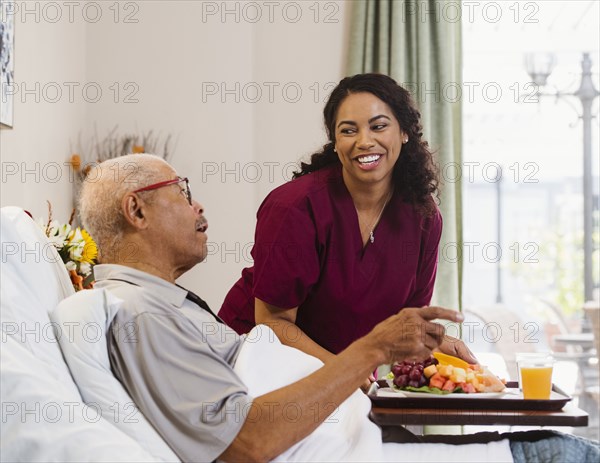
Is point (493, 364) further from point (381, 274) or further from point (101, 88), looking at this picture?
point (101, 88)

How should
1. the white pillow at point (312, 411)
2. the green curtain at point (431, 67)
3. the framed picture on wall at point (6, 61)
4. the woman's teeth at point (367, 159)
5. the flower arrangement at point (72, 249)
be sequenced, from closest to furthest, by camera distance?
the white pillow at point (312, 411), the woman's teeth at point (367, 159), the flower arrangement at point (72, 249), the framed picture on wall at point (6, 61), the green curtain at point (431, 67)

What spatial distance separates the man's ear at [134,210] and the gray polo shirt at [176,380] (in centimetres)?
21

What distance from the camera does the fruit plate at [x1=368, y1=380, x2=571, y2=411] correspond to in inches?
66.2

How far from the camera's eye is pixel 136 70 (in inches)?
157

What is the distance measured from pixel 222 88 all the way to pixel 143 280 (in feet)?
8.00

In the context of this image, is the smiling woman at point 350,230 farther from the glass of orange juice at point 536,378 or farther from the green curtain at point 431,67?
the green curtain at point 431,67

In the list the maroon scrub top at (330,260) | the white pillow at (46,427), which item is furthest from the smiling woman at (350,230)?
the white pillow at (46,427)

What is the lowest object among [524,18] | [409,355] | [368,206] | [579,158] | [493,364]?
[493,364]

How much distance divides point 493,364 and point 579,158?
2.62 m

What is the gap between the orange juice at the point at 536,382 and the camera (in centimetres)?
173

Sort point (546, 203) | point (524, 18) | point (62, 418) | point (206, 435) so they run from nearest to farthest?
point (62, 418) → point (206, 435) → point (524, 18) → point (546, 203)

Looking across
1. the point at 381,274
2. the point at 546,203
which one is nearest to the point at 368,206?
the point at 381,274

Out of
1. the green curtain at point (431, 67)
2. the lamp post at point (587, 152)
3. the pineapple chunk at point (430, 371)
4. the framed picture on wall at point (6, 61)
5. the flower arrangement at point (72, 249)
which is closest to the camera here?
the pineapple chunk at point (430, 371)

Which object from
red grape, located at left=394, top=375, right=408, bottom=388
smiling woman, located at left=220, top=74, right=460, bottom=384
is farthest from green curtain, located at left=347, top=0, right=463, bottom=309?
red grape, located at left=394, top=375, right=408, bottom=388
